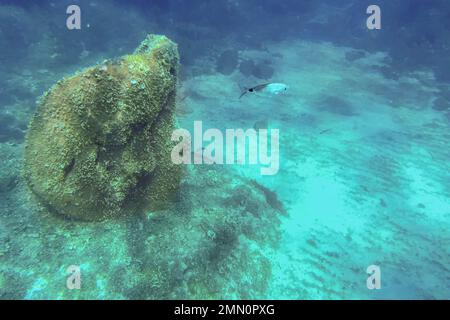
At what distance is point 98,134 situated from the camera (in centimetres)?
446

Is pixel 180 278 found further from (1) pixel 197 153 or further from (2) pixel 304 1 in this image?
(2) pixel 304 1

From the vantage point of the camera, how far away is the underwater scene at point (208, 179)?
4445 millimetres

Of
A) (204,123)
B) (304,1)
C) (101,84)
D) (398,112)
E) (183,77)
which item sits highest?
(304,1)

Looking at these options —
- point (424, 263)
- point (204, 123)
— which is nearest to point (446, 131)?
point (424, 263)

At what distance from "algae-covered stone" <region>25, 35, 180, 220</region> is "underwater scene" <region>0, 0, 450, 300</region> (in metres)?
0.02

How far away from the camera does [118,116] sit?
4.45 meters

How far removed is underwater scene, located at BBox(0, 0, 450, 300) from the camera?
14.6ft

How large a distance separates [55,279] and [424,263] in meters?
6.55

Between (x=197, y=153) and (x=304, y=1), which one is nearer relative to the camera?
(x=197, y=153)

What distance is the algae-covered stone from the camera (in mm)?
4371

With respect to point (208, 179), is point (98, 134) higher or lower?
higher

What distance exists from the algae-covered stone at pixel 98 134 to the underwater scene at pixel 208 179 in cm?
2

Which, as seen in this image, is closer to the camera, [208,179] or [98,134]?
[98,134]

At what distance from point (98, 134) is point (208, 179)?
310 cm
